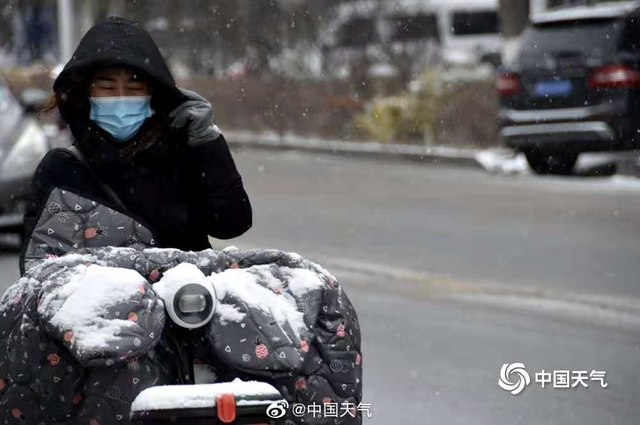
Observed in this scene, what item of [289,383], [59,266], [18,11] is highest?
[59,266]

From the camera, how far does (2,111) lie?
39.3 ft

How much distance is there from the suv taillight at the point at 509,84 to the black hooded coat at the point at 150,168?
13.9 metres

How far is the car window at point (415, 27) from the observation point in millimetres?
22250

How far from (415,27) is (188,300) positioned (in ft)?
66.0

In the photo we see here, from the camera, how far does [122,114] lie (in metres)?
4.09

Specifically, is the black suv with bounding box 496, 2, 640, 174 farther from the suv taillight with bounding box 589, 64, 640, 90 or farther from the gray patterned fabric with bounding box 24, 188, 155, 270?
the gray patterned fabric with bounding box 24, 188, 155, 270

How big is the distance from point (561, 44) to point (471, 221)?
497cm

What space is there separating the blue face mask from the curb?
14.9 m

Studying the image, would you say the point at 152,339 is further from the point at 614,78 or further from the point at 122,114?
the point at 614,78

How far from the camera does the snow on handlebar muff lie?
3.28 meters

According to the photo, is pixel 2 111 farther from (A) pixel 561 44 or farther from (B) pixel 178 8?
(B) pixel 178 8

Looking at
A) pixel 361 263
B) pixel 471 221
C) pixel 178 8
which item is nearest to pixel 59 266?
pixel 361 263

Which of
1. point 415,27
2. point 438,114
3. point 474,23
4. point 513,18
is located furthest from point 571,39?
point 474,23

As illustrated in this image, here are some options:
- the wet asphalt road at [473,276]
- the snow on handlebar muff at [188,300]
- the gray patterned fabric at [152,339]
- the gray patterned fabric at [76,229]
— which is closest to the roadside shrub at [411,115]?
the wet asphalt road at [473,276]
